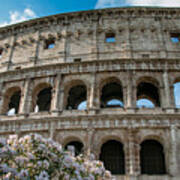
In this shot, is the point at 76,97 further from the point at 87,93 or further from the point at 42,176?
the point at 42,176

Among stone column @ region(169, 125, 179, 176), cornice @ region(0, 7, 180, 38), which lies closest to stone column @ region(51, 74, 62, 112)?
cornice @ region(0, 7, 180, 38)

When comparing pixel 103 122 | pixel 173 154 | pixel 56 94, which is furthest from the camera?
pixel 56 94

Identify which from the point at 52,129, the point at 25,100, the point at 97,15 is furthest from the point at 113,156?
the point at 97,15

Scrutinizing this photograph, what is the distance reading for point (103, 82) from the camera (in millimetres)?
15945

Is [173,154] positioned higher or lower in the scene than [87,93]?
lower

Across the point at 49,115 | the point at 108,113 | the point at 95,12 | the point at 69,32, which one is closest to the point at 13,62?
the point at 69,32

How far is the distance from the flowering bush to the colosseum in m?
7.09

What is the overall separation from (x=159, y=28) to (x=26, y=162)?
1574 cm

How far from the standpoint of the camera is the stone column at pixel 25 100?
52.0 feet

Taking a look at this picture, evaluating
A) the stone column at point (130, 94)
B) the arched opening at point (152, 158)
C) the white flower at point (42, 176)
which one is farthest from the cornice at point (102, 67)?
the white flower at point (42, 176)

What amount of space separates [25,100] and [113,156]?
750cm

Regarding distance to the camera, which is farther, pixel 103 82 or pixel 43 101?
pixel 43 101

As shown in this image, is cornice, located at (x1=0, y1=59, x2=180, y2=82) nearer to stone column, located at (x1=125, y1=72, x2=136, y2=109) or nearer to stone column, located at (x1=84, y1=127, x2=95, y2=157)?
stone column, located at (x1=125, y1=72, x2=136, y2=109)

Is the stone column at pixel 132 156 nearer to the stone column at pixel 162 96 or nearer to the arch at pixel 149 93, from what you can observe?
the stone column at pixel 162 96
